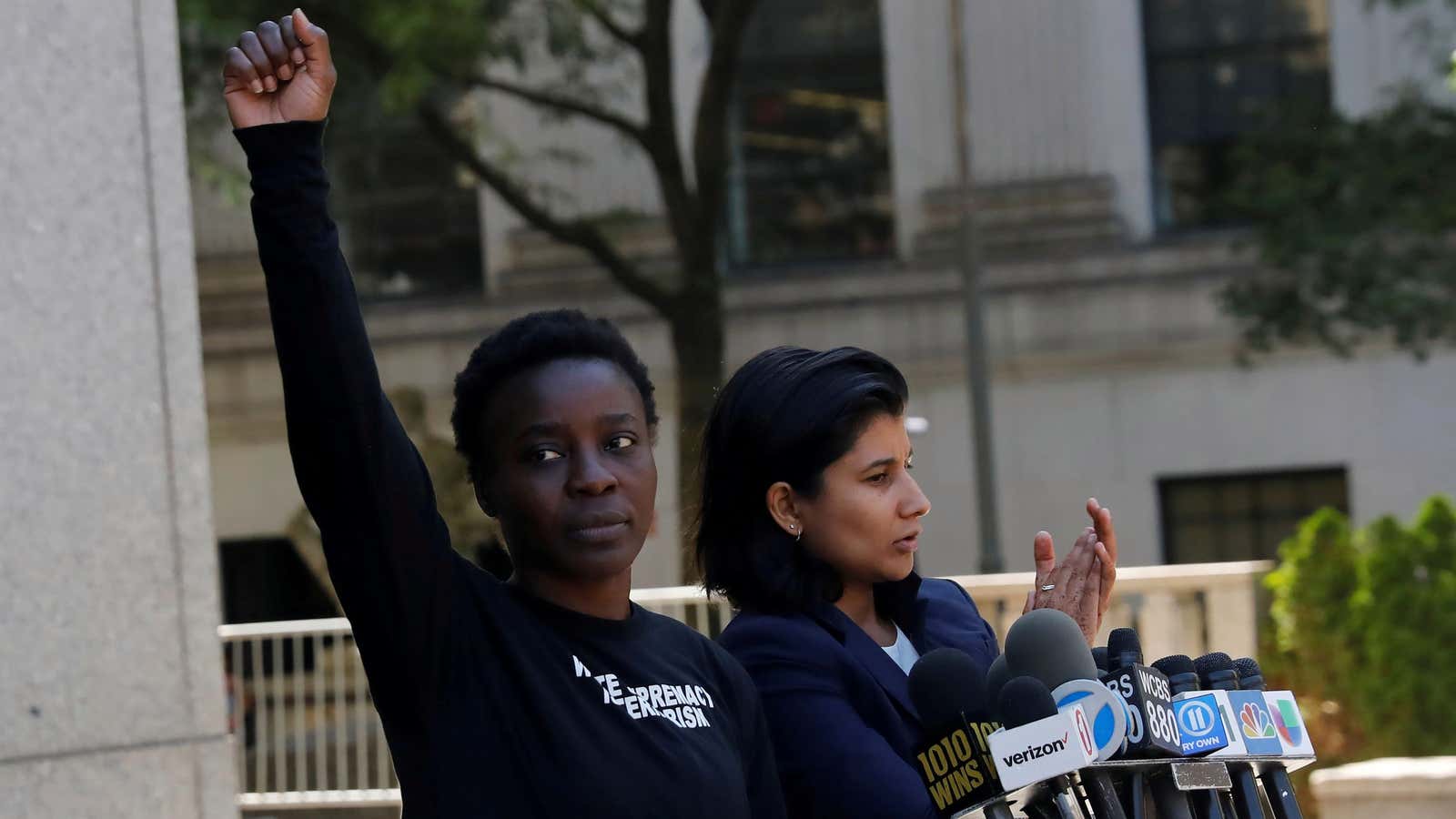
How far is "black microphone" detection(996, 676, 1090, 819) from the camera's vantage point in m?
2.34

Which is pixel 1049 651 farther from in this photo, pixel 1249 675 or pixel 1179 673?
pixel 1249 675

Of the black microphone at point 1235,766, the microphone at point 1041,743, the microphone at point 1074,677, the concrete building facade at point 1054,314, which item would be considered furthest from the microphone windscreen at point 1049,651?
the concrete building facade at point 1054,314

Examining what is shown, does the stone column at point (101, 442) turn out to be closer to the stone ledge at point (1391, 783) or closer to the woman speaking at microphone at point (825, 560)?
the woman speaking at microphone at point (825, 560)

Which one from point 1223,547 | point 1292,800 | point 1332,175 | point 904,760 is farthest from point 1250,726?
point 1223,547

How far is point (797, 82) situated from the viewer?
19.8 m

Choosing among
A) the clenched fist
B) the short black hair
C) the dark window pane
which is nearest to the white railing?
the short black hair

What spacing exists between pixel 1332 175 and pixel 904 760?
12.3 m

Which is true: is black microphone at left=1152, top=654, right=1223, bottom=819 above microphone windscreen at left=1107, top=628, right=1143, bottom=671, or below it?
below

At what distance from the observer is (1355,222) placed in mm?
14133

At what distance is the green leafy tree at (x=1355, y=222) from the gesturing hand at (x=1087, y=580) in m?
10.7

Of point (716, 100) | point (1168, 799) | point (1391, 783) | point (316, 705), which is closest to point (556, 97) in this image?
point (716, 100)

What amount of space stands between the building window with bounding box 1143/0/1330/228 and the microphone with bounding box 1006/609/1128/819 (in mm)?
16834

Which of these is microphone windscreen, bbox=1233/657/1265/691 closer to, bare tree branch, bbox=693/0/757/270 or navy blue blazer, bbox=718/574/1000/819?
navy blue blazer, bbox=718/574/1000/819

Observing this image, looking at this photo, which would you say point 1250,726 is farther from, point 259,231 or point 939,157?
point 939,157
